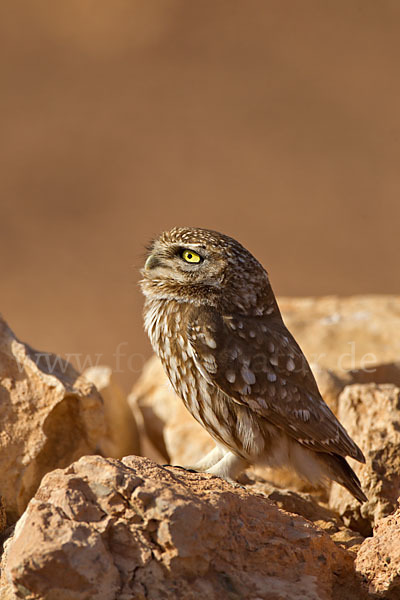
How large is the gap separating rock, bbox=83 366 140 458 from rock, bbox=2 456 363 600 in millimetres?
2147

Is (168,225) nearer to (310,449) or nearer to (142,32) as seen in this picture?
(142,32)

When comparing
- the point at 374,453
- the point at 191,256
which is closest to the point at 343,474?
the point at 374,453

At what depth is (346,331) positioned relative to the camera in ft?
20.4

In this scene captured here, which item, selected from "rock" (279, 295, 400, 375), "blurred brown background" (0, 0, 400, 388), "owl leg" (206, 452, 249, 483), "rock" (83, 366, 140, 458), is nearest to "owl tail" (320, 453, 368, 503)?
"owl leg" (206, 452, 249, 483)

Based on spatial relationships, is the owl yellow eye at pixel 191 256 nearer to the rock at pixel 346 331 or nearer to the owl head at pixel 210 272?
the owl head at pixel 210 272

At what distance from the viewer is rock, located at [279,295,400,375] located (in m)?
5.73

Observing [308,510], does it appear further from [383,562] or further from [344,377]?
[344,377]

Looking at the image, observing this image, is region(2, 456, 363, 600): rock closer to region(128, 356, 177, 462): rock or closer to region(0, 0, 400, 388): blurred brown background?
region(128, 356, 177, 462): rock

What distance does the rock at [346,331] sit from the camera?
5.73 metres

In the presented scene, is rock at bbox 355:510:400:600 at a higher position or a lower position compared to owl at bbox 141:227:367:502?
lower

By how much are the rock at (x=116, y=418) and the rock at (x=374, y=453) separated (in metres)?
1.43

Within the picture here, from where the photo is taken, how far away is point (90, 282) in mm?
12797

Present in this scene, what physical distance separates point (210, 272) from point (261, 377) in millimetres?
559

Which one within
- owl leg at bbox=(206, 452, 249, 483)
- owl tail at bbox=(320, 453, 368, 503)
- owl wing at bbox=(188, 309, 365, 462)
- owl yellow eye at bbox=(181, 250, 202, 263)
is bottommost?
owl leg at bbox=(206, 452, 249, 483)
